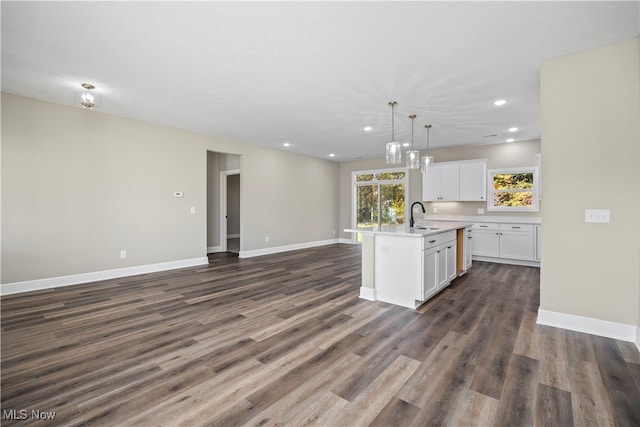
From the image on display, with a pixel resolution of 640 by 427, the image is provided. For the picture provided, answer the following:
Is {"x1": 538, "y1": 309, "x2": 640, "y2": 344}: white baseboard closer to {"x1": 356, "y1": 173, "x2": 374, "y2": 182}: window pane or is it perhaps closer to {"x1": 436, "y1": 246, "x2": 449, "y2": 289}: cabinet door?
{"x1": 436, "y1": 246, "x2": 449, "y2": 289}: cabinet door

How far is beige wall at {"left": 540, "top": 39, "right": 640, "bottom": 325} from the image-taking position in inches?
103

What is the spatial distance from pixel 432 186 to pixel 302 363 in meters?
6.08

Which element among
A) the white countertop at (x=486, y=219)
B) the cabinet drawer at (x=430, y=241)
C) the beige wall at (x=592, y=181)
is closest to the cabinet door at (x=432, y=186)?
the white countertop at (x=486, y=219)

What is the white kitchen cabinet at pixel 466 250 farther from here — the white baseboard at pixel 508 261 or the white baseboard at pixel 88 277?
the white baseboard at pixel 88 277

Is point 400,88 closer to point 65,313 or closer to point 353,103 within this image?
point 353,103

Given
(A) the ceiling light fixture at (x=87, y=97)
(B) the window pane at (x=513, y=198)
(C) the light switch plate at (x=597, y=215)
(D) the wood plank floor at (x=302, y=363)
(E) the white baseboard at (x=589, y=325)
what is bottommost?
(D) the wood plank floor at (x=302, y=363)

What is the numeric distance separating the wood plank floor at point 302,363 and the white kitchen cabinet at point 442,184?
3.41 m

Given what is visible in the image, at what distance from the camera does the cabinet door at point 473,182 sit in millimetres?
6559

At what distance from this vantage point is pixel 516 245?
586 cm

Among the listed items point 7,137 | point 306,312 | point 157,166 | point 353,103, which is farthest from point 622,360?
point 7,137

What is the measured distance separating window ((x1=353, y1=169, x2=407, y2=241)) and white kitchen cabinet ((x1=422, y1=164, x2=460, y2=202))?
100 cm

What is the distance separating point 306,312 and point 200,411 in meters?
1.69

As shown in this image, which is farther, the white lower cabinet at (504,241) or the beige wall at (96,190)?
the white lower cabinet at (504,241)

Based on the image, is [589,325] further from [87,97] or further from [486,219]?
[87,97]
